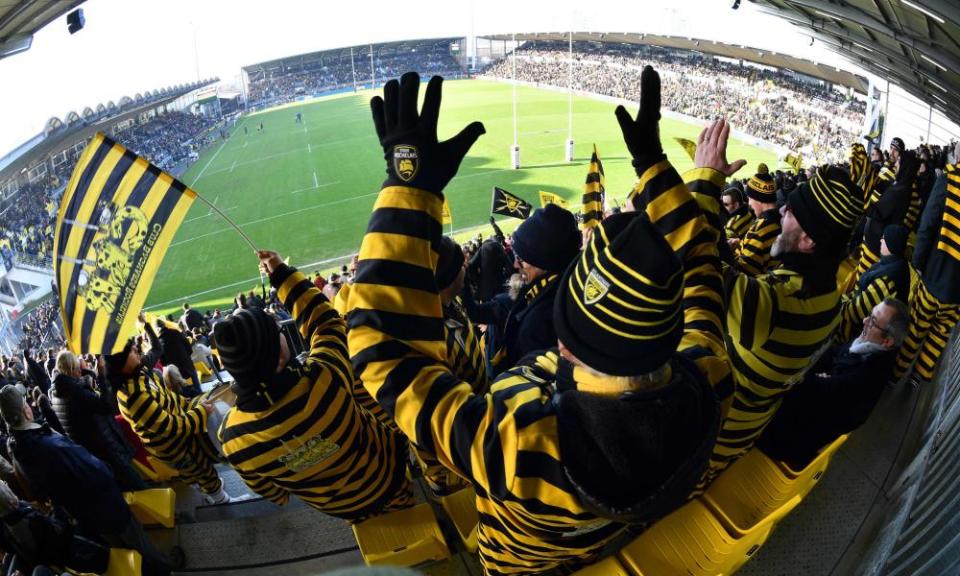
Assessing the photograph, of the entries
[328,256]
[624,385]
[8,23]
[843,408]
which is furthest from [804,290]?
[328,256]

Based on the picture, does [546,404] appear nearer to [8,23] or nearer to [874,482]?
[874,482]

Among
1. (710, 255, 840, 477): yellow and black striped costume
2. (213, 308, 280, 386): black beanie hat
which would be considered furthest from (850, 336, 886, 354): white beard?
(213, 308, 280, 386): black beanie hat

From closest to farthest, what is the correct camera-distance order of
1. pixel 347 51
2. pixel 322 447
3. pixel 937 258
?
1. pixel 322 447
2. pixel 937 258
3. pixel 347 51

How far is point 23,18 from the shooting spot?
1012cm

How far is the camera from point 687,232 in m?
1.80

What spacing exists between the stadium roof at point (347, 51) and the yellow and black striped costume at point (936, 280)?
68.0 metres

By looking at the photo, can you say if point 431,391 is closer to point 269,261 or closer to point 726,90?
point 269,261

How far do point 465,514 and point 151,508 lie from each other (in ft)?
5.80

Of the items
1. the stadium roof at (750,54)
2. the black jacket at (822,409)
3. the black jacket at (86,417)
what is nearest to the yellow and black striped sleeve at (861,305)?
the black jacket at (822,409)

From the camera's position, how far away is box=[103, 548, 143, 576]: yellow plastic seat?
2400 mm

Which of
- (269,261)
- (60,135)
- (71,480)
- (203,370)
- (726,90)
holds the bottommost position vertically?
(203,370)

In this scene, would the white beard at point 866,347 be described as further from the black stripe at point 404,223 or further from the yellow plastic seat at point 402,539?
the black stripe at point 404,223

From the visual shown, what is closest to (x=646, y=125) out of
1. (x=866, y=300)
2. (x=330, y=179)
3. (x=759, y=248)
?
(x=759, y=248)

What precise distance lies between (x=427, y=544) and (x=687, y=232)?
1461 millimetres
